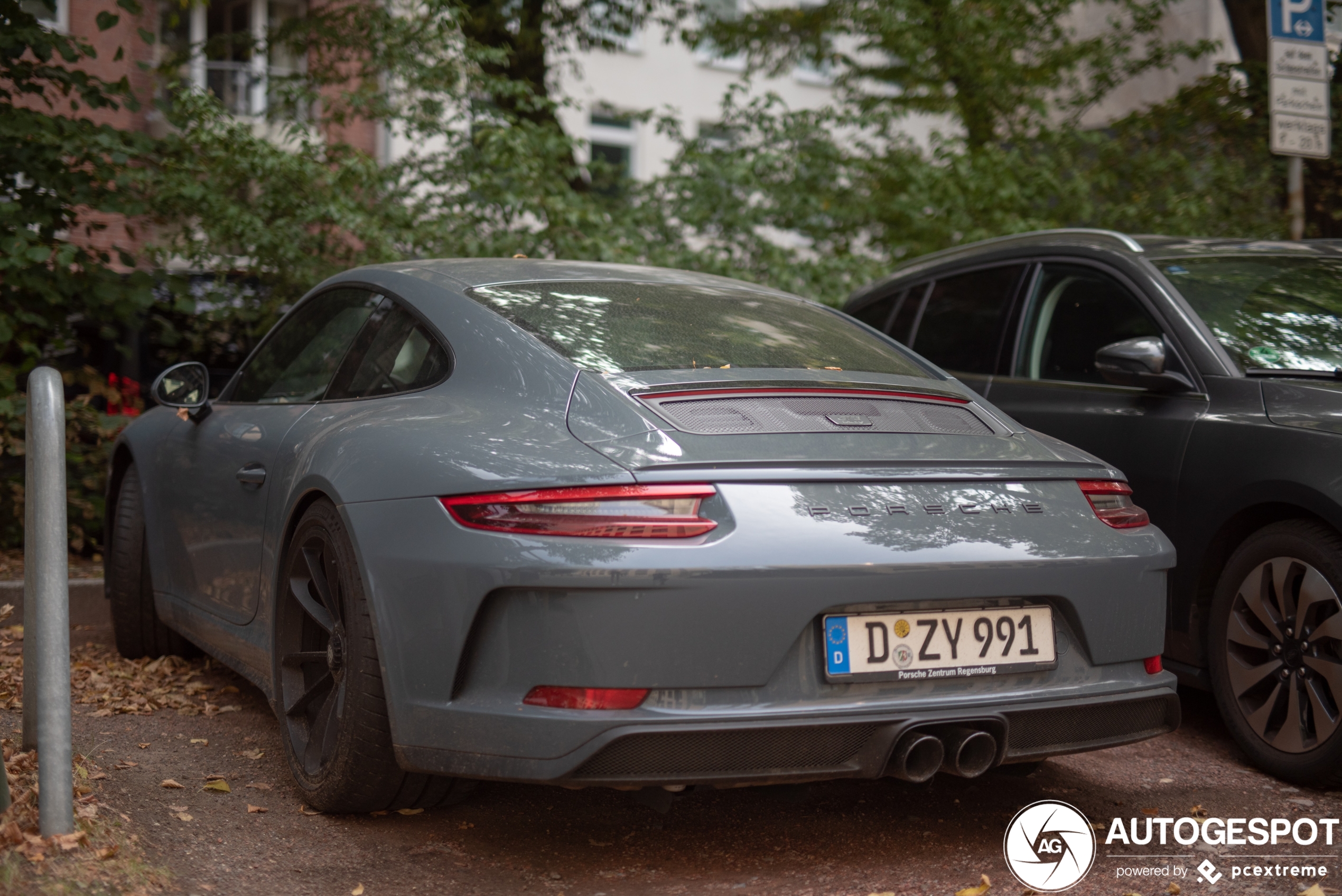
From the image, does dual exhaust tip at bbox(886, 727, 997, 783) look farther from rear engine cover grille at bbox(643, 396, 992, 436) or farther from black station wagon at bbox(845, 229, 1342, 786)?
black station wagon at bbox(845, 229, 1342, 786)

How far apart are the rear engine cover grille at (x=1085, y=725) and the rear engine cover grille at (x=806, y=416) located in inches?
26.7

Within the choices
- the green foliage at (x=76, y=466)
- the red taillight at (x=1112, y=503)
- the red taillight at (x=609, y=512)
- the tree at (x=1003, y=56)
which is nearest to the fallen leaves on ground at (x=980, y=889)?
the red taillight at (x=1112, y=503)

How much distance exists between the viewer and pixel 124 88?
7098mm

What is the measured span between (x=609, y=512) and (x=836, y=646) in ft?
1.76

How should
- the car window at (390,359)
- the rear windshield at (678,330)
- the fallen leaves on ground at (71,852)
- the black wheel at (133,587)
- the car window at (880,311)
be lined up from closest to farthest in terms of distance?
the fallen leaves on ground at (71,852)
the rear windshield at (678,330)
the car window at (390,359)
the black wheel at (133,587)
the car window at (880,311)

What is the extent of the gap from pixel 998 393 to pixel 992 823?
2126 mm

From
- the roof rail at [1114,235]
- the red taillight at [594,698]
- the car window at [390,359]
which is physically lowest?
the red taillight at [594,698]

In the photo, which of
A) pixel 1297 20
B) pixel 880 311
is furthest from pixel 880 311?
pixel 1297 20

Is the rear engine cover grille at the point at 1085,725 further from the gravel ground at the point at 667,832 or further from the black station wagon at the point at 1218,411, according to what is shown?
the black station wagon at the point at 1218,411

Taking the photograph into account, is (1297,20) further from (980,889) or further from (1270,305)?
(980,889)

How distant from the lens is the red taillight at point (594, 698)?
8.62 ft

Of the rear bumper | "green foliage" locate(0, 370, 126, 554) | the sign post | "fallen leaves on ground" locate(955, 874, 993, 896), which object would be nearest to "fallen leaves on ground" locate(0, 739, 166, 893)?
the rear bumper

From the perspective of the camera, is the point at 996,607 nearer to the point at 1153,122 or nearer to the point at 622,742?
the point at 622,742

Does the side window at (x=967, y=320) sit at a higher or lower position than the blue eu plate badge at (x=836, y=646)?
higher
